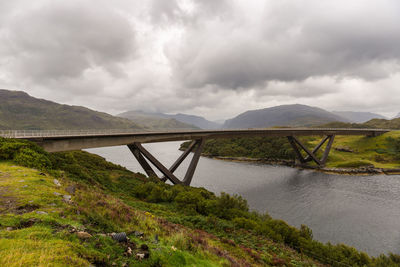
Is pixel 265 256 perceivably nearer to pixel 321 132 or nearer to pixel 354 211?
pixel 354 211

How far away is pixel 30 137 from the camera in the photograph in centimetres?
2162

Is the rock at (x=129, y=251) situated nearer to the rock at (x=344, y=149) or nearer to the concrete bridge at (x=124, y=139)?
the concrete bridge at (x=124, y=139)

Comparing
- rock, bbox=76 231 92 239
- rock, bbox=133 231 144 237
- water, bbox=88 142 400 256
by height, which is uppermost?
rock, bbox=76 231 92 239

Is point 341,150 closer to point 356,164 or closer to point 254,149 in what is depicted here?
point 356,164

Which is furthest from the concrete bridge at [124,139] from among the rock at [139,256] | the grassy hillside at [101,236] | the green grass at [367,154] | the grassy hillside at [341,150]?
the green grass at [367,154]

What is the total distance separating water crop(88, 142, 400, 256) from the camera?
25400 mm

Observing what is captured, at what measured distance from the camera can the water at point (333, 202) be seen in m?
25.4

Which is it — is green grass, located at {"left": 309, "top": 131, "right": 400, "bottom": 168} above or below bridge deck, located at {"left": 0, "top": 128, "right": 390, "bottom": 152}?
below

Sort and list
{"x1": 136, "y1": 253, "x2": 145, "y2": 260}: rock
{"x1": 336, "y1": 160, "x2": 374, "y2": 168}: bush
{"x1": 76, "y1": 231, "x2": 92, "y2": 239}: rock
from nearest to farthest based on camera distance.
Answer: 1. {"x1": 136, "y1": 253, "x2": 145, "y2": 260}: rock
2. {"x1": 76, "y1": 231, "x2": 92, "y2": 239}: rock
3. {"x1": 336, "y1": 160, "x2": 374, "y2": 168}: bush

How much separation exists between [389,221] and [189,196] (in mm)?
33689

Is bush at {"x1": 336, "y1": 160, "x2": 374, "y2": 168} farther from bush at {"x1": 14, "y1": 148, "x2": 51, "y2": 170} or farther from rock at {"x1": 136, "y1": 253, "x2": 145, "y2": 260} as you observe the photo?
bush at {"x1": 14, "y1": 148, "x2": 51, "y2": 170}

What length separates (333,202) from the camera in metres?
37.2

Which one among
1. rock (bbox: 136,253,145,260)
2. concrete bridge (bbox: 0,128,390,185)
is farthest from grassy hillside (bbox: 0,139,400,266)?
concrete bridge (bbox: 0,128,390,185)

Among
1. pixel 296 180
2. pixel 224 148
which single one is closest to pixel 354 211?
pixel 296 180
